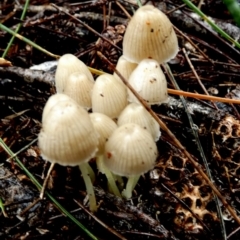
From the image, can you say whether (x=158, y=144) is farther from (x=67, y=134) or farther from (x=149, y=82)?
(x=67, y=134)

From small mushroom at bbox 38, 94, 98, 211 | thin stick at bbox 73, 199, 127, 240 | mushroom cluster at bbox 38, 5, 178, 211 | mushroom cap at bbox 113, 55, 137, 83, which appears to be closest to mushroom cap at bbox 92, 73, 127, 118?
mushroom cluster at bbox 38, 5, 178, 211

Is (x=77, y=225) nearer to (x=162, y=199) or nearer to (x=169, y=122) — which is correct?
(x=162, y=199)

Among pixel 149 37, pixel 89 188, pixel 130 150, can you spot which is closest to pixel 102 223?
pixel 89 188

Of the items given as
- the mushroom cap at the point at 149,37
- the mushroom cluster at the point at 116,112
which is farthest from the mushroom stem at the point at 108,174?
the mushroom cap at the point at 149,37

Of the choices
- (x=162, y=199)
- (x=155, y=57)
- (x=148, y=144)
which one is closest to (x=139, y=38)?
(x=155, y=57)

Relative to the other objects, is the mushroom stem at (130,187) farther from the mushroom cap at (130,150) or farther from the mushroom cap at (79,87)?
the mushroom cap at (79,87)
